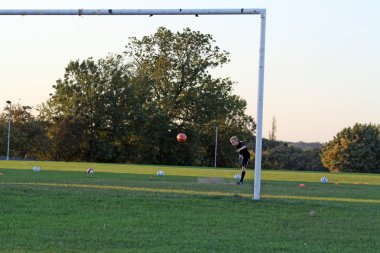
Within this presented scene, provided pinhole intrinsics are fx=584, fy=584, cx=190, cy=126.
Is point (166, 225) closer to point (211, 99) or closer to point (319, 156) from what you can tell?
point (211, 99)

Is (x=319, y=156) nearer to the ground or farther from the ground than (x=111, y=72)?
nearer to the ground

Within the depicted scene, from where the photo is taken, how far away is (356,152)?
77.6 m

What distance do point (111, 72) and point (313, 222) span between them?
62793 mm

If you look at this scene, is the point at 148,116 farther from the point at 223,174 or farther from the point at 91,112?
the point at 223,174

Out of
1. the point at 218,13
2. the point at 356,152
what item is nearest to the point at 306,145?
the point at 356,152

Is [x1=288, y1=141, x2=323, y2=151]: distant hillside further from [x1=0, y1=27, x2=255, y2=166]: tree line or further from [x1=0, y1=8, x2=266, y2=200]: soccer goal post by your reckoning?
[x1=0, y1=8, x2=266, y2=200]: soccer goal post

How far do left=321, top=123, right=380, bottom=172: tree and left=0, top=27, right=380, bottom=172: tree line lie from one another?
0.13 metres

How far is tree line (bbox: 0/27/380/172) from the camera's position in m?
68.9

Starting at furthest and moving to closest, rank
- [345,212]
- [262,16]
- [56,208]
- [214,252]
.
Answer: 1. [262,16]
2. [345,212]
3. [56,208]
4. [214,252]

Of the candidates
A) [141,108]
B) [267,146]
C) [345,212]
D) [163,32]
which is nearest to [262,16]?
[345,212]

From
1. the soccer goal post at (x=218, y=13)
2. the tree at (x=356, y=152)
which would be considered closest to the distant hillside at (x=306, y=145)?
the tree at (x=356, y=152)

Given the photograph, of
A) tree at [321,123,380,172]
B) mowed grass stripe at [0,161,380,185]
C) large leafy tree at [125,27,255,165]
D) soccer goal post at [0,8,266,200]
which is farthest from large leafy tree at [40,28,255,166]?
soccer goal post at [0,8,266,200]

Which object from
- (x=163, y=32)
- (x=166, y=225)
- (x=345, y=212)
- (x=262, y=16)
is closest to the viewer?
(x=166, y=225)

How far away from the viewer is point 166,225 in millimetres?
9500
